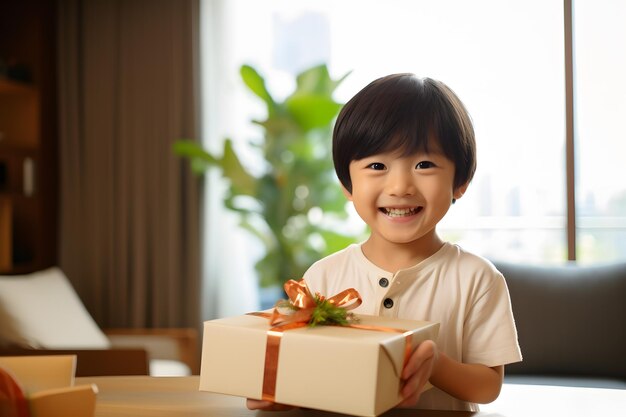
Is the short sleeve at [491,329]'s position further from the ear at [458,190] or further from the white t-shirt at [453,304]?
the ear at [458,190]

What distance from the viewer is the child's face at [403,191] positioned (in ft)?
3.01

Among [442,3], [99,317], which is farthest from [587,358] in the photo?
[99,317]

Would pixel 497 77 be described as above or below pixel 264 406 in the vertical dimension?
above

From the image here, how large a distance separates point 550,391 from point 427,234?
293 millimetres

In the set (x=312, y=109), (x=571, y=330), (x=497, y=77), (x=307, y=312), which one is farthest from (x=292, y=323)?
(x=497, y=77)

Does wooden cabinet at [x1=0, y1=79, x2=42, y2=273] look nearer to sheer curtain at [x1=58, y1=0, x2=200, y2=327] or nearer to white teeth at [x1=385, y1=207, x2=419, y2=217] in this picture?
sheer curtain at [x1=58, y1=0, x2=200, y2=327]

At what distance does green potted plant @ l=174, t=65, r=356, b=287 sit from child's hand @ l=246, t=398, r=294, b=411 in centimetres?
285

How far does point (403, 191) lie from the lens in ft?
2.96

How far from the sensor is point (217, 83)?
169 inches

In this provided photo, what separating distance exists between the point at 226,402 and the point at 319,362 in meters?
0.22

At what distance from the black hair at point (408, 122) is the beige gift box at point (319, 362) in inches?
9.2

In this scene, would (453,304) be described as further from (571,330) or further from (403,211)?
(571,330)

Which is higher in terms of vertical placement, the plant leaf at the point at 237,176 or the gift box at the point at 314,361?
the plant leaf at the point at 237,176

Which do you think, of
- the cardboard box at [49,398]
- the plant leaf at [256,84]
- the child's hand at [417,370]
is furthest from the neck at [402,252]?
the plant leaf at [256,84]
